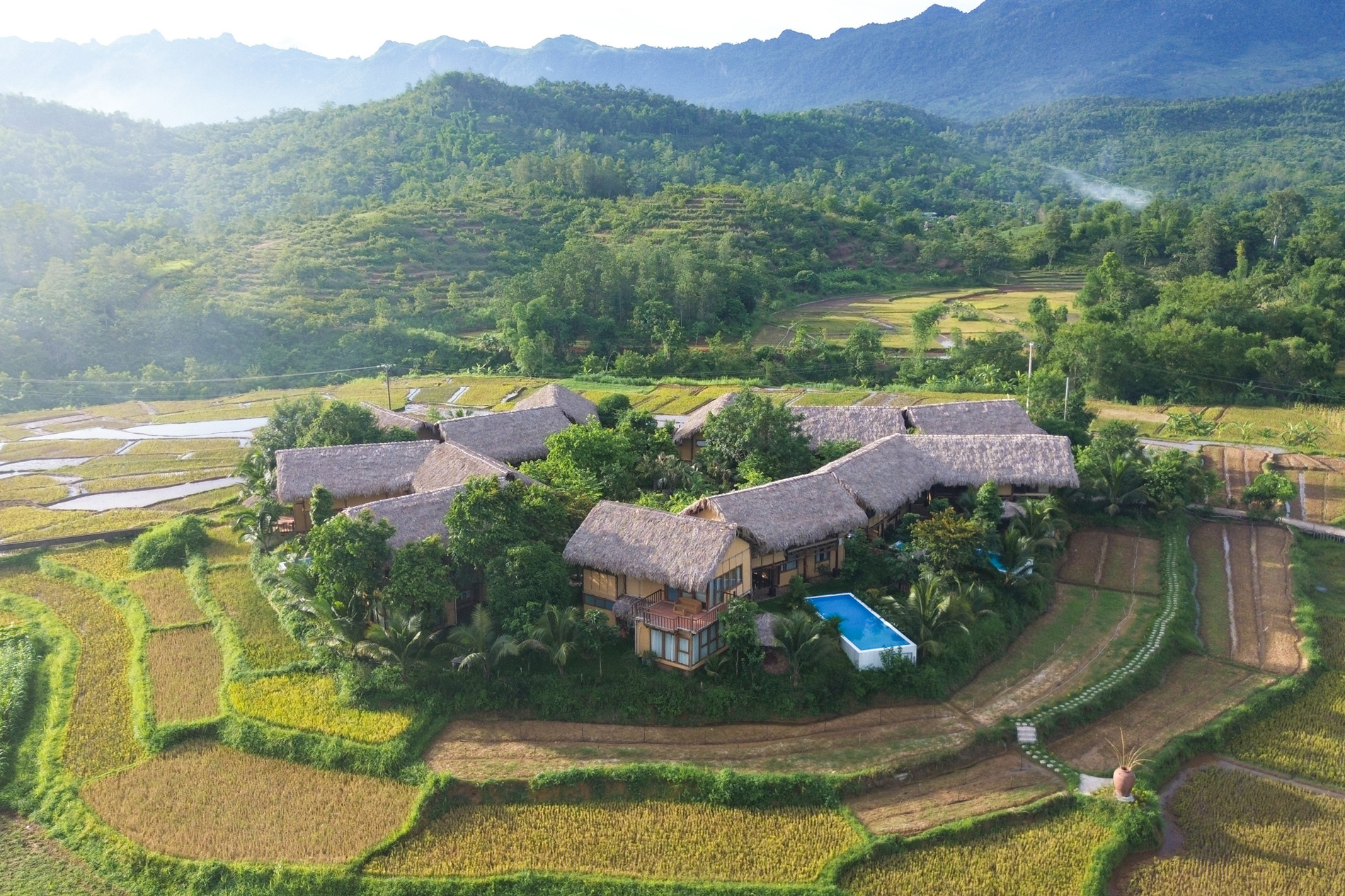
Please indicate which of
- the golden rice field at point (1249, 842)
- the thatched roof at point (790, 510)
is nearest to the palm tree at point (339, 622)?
the thatched roof at point (790, 510)

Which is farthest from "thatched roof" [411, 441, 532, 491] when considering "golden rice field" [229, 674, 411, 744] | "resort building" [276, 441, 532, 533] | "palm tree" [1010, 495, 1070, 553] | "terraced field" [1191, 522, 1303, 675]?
"terraced field" [1191, 522, 1303, 675]

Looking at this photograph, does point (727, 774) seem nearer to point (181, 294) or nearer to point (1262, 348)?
point (1262, 348)

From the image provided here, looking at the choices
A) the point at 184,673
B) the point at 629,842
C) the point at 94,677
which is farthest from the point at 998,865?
the point at 94,677

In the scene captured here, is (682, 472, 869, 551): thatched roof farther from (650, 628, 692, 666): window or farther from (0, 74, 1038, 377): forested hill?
(0, 74, 1038, 377): forested hill

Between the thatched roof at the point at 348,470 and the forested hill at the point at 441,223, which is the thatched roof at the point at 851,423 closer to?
the thatched roof at the point at 348,470

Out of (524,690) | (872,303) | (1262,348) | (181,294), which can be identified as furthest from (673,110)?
(524,690)

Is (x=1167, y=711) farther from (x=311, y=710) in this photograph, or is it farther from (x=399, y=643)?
(x=311, y=710)

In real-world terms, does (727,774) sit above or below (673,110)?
below
